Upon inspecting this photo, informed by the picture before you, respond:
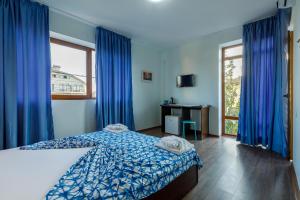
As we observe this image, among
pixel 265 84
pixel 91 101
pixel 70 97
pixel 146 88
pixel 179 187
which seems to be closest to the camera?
pixel 179 187

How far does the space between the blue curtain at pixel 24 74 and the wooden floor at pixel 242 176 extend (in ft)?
8.79

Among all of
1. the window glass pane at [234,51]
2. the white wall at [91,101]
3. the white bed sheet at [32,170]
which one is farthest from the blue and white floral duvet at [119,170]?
the window glass pane at [234,51]

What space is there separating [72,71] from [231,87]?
12.8 ft

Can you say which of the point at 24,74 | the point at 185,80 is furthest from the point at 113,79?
the point at 185,80

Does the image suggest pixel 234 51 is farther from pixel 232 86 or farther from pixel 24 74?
pixel 24 74

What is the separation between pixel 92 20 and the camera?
3.49m

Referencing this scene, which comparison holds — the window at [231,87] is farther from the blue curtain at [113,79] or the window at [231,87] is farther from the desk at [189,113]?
the blue curtain at [113,79]

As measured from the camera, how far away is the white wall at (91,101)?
10.7ft

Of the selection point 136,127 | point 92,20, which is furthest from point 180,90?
point 92,20

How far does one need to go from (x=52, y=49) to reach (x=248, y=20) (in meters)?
4.10

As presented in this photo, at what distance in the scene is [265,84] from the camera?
3287 mm

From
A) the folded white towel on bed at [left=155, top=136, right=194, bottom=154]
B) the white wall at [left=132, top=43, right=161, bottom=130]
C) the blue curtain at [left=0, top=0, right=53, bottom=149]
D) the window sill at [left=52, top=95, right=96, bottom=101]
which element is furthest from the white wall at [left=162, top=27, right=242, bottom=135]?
the blue curtain at [left=0, top=0, right=53, bottom=149]

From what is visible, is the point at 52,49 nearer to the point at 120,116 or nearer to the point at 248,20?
the point at 120,116

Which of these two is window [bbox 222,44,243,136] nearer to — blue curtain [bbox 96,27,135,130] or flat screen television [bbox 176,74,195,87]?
flat screen television [bbox 176,74,195,87]
